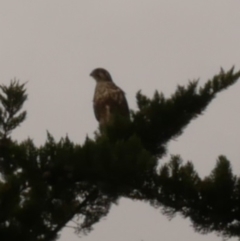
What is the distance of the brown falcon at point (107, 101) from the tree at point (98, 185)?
8.97ft

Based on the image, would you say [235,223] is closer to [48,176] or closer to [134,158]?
[134,158]

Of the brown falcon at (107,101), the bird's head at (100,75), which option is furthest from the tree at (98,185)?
the bird's head at (100,75)

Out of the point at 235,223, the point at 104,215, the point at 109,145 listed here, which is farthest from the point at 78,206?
the point at 235,223

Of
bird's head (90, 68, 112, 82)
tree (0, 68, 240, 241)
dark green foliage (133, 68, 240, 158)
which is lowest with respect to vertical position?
tree (0, 68, 240, 241)

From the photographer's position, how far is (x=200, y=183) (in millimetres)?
5645

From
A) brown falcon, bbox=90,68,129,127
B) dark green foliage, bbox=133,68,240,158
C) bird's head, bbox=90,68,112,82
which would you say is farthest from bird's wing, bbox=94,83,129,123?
dark green foliage, bbox=133,68,240,158

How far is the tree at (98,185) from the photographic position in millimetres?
5559

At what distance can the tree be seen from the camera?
5559 mm

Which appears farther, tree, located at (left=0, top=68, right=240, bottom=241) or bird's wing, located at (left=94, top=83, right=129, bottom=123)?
bird's wing, located at (left=94, top=83, right=129, bottom=123)

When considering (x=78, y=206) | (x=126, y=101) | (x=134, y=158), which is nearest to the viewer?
(x=134, y=158)

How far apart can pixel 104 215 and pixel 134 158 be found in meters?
0.73

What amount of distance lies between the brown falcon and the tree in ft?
8.97

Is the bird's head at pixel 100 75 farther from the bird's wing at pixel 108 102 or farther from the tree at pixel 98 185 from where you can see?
the tree at pixel 98 185

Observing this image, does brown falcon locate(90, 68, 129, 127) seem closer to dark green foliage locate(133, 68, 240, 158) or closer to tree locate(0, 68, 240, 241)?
dark green foliage locate(133, 68, 240, 158)
